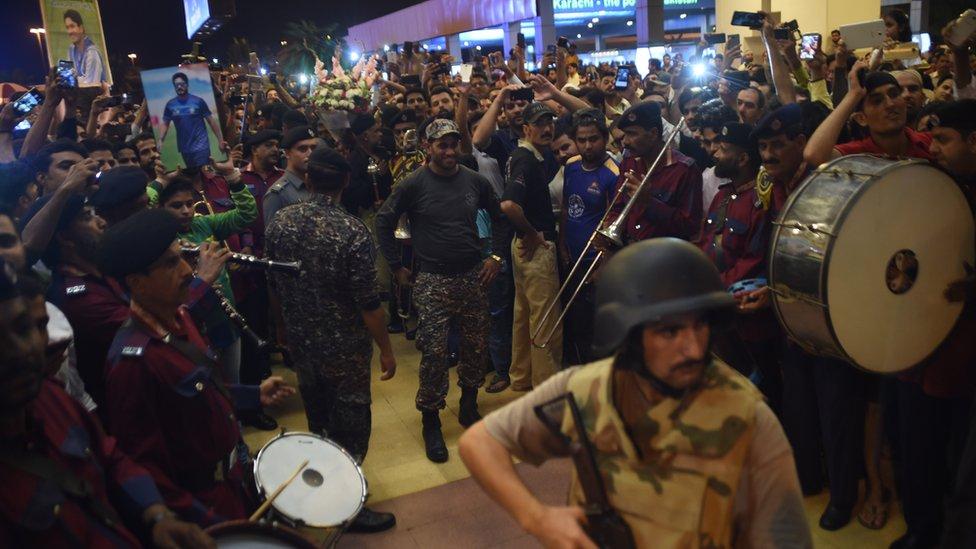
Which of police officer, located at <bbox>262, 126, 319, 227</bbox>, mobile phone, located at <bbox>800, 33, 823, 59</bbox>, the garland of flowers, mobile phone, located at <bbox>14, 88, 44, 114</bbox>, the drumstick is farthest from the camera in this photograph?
the garland of flowers

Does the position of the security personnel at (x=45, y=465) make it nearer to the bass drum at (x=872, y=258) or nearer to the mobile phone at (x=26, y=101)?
the bass drum at (x=872, y=258)

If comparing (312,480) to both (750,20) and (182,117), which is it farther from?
(750,20)

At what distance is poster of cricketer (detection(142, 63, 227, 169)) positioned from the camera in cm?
568

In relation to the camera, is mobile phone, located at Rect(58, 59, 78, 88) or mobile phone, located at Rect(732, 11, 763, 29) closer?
mobile phone, located at Rect(732, 11, 763, 29)

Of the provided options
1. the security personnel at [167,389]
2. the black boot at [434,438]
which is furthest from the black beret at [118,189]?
the black boot at [434,438]

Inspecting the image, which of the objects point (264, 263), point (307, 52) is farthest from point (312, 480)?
point (307, 52)

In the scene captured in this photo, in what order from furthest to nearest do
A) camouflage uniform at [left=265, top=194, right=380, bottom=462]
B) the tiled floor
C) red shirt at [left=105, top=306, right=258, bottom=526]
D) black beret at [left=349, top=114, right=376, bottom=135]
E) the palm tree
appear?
the palm tree → black beret at [left=349, top=114, right=376, bottom=135] → camouflage uniform at [left=265, top=194, right=380, bottom=462] → the tiled floor → red shirt at [left=105, top=306, right=258, bottom=526]

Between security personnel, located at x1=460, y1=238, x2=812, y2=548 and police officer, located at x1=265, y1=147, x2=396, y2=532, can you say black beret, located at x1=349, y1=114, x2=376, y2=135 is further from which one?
security personnel, located at x1=460, y1=238, x2=812, y2=548

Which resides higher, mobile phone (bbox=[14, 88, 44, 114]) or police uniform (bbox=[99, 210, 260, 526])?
mobile phone (bbox=[14, 88, 44, 114])

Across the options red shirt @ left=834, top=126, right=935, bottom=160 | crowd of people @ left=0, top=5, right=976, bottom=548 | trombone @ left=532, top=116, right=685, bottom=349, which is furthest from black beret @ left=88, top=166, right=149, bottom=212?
red shirt @ left=834, top=126, right=935, bottom=160

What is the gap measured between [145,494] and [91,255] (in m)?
1.78

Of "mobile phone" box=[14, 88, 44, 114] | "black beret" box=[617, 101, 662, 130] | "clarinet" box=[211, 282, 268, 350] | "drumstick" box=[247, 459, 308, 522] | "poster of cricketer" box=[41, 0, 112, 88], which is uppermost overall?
"poster of cricketer" box=[41, 0, 112, 88]

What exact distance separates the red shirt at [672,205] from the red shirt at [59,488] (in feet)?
11.7

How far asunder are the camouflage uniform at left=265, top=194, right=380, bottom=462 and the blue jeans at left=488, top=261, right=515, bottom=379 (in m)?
2.14
